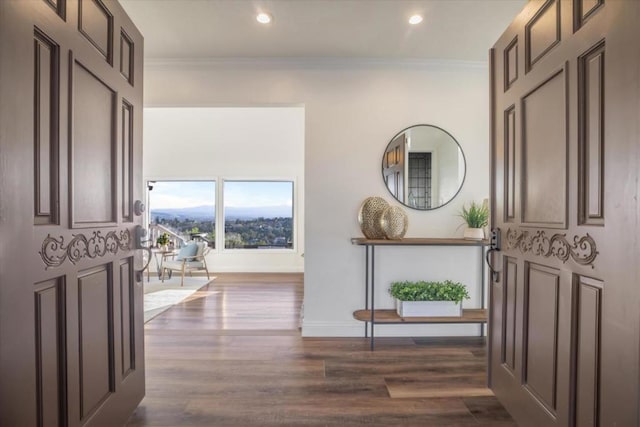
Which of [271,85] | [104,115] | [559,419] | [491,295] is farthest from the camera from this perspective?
[271,85]

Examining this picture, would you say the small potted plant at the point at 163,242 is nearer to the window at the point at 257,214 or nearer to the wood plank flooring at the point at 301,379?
the window at the point at 257,214

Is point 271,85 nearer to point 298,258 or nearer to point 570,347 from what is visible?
point 570,347

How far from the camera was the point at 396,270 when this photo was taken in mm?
3111

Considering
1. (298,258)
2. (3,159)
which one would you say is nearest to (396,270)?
(3,159)

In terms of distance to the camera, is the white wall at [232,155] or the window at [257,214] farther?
the window at [257,214]

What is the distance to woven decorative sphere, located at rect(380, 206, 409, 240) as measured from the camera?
2869mm

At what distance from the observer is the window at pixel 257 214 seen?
6.80 m

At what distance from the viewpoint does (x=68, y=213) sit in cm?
130

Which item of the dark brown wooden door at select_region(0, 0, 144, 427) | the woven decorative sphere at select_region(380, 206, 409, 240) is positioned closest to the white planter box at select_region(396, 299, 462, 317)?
the woven decorative sphere at select_region(380, 206, 409, 240)

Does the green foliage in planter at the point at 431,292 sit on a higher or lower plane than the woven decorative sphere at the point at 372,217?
lower

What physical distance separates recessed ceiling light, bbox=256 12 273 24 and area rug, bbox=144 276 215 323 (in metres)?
3.21

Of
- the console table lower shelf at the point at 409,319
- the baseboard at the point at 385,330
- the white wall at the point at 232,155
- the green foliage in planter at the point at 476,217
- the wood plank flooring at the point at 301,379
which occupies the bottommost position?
the wood plank flooring at the point at 301,379

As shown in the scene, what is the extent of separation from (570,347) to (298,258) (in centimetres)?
562

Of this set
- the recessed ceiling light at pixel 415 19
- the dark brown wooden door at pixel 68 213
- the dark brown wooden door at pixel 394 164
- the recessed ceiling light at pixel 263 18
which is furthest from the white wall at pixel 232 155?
the dark brown wooden door at pixel 68 213
